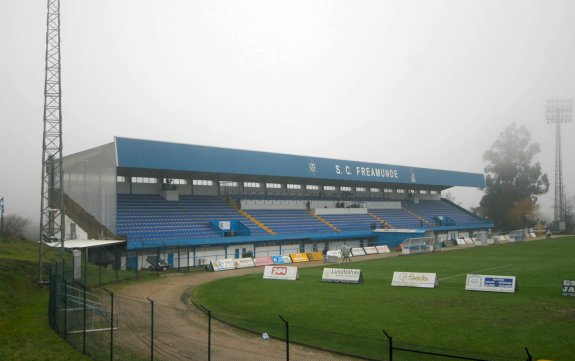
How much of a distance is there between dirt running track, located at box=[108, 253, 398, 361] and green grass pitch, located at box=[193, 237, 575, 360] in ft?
2.78

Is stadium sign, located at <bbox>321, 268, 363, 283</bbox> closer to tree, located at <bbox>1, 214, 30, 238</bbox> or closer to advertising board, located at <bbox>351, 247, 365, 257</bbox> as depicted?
advertising board, located at <bbox>351, 247, 365, 257</bbox>

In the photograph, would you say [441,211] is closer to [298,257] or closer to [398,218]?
[398,218]

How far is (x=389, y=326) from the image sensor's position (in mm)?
18797

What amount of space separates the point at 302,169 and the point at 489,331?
45581 mm

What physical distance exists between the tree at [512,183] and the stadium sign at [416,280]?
83940 millimetres

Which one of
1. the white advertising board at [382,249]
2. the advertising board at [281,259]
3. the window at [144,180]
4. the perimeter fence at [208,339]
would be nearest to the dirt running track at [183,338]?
the perimeter fence at [208,339]

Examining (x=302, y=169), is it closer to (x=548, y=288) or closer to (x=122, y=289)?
(x=122, y=289)

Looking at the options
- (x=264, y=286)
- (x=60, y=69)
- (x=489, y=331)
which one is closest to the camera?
(x=489, y=331)

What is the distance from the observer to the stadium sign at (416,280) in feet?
93.0

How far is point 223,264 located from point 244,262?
2.66m

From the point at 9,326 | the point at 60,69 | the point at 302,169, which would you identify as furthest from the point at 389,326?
the point at 302,169

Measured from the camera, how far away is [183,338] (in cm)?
1797

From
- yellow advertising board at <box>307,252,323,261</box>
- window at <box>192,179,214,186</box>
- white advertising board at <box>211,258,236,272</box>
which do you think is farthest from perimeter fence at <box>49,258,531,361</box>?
window at <box>192,179,214,186</box>

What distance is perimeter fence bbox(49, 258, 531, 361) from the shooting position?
15.1 metres
